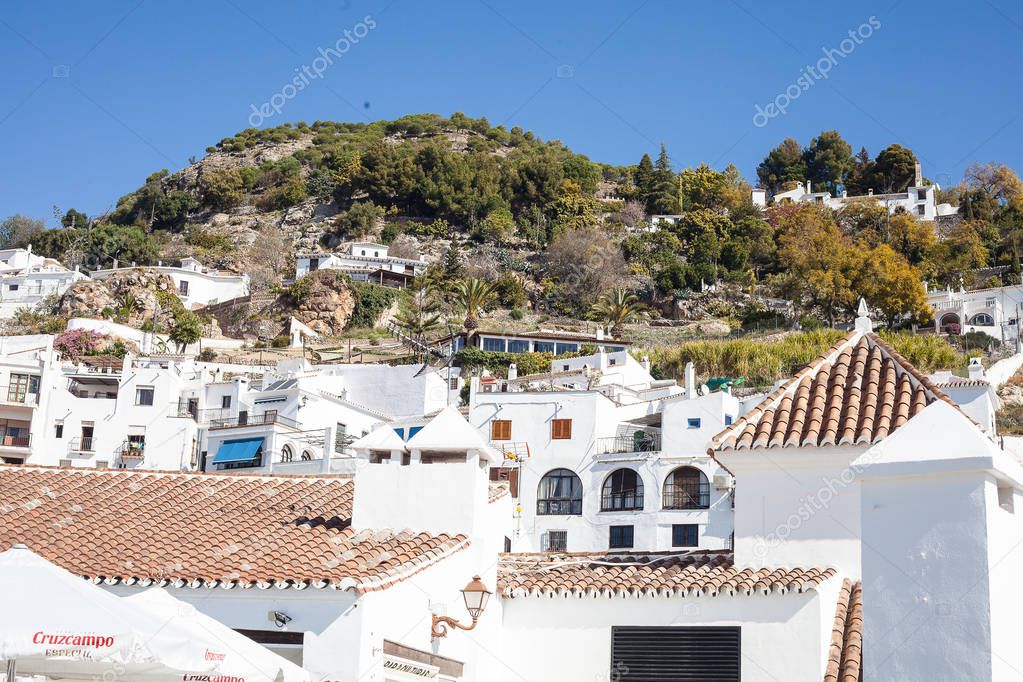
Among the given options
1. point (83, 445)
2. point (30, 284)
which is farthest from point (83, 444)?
point (30, 284)

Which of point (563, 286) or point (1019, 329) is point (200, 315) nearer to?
point (563, 286)

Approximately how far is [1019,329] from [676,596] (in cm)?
6332

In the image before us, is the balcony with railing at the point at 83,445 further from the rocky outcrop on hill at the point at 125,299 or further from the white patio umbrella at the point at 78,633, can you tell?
the white patio umbrella at the point at 78,633

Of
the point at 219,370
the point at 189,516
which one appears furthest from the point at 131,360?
the point at 189,516

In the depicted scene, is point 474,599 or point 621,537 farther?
point 621,537

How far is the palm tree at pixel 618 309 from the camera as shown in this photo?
80812 millimetres

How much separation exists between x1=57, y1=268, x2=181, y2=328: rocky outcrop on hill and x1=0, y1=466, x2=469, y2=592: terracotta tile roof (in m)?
67.6

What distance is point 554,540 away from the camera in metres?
43.1

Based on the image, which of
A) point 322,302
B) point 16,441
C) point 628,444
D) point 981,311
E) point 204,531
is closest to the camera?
point 204,531

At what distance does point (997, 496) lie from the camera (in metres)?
10.2

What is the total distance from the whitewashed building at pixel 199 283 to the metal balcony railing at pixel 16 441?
116 ft

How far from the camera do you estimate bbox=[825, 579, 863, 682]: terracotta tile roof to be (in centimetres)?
1393

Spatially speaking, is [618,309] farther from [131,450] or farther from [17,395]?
[17,395]

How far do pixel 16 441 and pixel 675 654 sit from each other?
46.5 m
